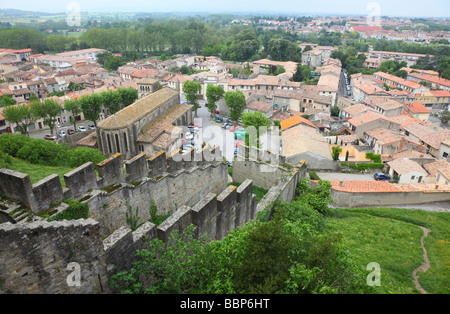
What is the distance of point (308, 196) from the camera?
2238cm

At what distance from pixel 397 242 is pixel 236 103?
37796 millimetres

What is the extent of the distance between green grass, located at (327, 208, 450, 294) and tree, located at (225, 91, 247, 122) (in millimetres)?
32315

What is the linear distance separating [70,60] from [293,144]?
92.6 m

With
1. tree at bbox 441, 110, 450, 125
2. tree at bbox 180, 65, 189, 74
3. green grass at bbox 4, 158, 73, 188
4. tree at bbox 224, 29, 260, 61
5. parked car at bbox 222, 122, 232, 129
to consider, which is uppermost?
tree at bbox 224, 29, 260, 61

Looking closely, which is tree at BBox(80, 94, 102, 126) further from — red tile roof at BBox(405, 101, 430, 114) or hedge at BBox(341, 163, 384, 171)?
red tile roof at BBox(405, 101, 430, 114)

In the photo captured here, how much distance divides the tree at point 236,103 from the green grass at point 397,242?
32.3 metres

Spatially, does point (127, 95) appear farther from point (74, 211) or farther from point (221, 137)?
point (74, 211)

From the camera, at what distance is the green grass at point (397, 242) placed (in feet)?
45.8

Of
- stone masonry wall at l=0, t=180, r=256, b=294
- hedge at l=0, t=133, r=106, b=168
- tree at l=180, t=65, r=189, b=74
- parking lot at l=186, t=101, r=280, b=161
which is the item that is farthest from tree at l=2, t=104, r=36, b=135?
tree at l=180, t=65, r=189, b=74

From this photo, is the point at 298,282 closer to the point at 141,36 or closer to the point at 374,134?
the point at 374,134

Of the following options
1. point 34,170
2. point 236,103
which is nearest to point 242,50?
point 236,103

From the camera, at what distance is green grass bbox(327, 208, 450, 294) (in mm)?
13945

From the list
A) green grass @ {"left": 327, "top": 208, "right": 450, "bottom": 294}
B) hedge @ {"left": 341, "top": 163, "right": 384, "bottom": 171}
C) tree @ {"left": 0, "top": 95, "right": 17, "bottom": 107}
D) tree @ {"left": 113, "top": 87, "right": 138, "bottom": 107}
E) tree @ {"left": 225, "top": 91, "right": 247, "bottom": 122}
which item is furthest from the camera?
tree @ {"left": 0, "top": 95, "right": 17, "bottom": 107}

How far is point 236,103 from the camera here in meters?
51.7
